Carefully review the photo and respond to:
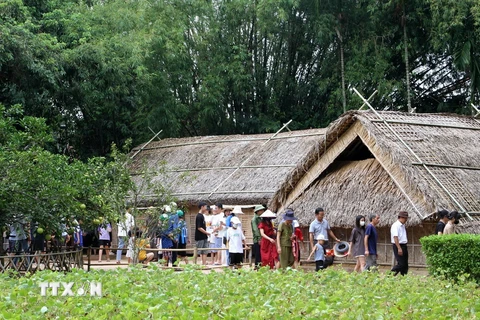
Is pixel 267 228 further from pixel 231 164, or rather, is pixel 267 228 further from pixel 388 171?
pixel 231 164

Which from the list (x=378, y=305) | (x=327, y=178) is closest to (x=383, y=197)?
(x=327, y=178)

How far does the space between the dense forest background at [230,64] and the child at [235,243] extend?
10.5 metres

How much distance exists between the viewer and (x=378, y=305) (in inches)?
349

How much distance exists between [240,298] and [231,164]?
63.2ft

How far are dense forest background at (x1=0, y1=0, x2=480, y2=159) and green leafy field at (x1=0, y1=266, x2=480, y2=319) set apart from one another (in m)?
18.4

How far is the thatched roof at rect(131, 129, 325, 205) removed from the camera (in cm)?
2611

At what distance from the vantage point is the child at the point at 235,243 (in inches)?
794

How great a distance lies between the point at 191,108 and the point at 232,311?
29282 mm

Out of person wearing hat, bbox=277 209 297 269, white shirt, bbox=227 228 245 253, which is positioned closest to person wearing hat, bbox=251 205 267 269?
white shirt, bbox=227 228 245 253

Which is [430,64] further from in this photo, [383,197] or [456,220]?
[456,220]

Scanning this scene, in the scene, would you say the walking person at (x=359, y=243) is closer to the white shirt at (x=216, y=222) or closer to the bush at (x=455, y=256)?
the bush at (x=455, y=256)

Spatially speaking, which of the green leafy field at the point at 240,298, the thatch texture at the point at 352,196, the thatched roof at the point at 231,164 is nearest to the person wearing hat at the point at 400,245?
the thatch texture at the point at 352,196

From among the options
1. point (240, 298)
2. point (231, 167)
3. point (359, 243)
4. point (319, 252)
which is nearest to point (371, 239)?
point (359, 243)

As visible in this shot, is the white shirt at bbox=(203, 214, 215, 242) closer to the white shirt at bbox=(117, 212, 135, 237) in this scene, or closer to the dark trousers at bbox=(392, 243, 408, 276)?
the white shirt at bbox=(117, 212, 135, 237)
